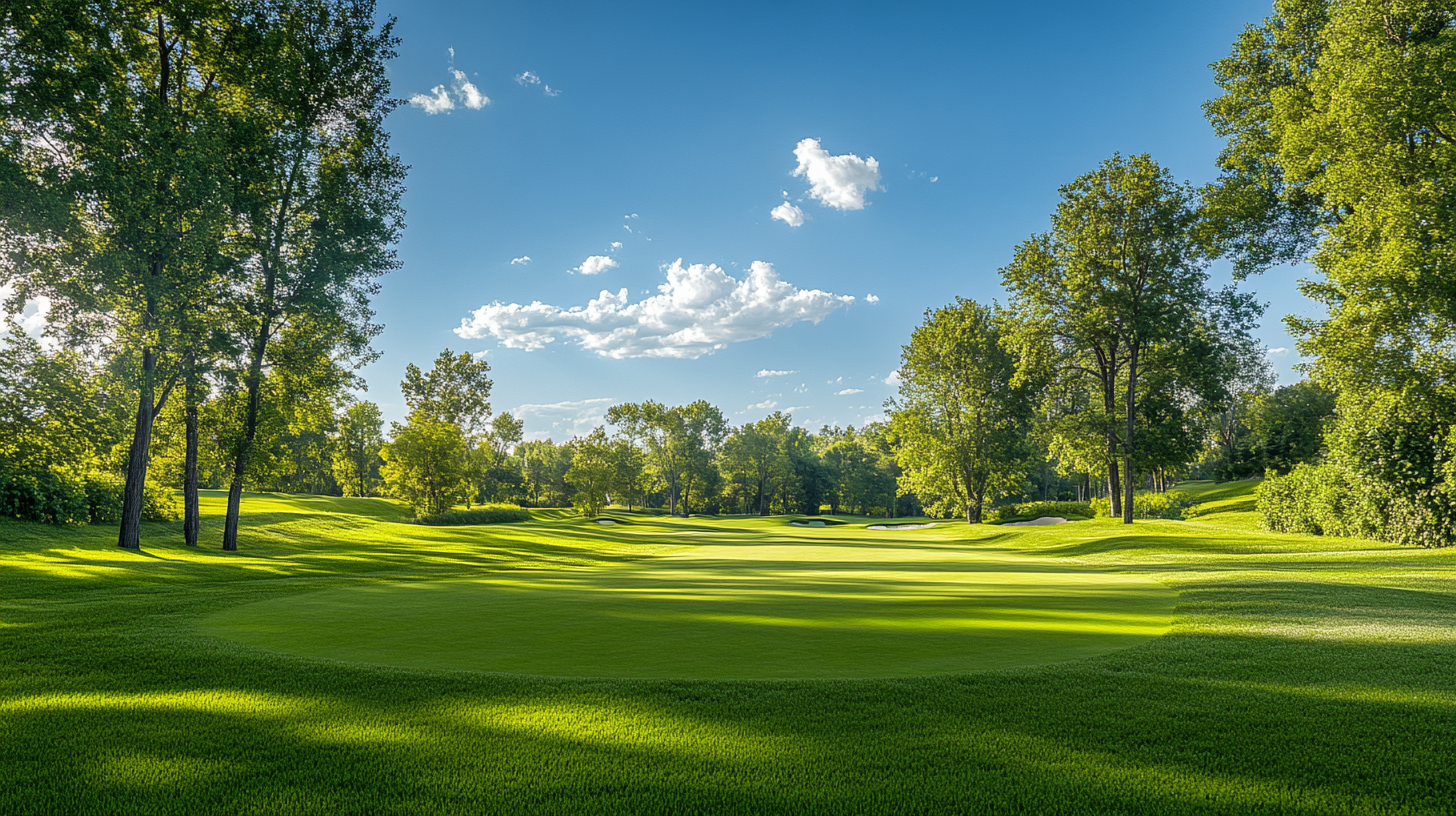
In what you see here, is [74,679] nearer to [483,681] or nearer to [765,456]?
[483,681]

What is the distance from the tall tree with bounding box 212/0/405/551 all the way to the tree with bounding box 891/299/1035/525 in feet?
123

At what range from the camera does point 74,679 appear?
589 centimetres

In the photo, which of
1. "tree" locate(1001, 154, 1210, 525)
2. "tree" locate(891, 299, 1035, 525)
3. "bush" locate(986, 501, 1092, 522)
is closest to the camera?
"tree" locate(1001, 154, 1210, 525)

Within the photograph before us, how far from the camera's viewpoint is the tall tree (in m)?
20.4

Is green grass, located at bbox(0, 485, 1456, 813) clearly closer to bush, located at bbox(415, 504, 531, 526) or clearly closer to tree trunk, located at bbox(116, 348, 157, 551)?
tree trunk, located at bbox(116, 348, 157, 551)

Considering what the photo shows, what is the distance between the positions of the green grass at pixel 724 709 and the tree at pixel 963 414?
36799mm

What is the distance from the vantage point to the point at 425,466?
43250mm

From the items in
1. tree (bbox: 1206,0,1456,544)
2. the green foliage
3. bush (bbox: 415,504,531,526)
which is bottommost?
bush (bbox: 415,504,531,526)

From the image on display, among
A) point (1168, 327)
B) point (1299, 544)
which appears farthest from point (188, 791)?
point (1168, 327)

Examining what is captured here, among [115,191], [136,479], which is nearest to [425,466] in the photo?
[136,479]

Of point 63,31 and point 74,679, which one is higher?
point 63,31

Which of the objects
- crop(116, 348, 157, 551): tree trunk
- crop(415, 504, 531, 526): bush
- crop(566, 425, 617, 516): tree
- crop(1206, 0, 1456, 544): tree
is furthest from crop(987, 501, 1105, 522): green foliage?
crop(116, 348, 157, 551): tree trunk

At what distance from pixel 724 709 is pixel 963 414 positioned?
155 feet

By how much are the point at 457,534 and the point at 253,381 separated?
15.0 m
